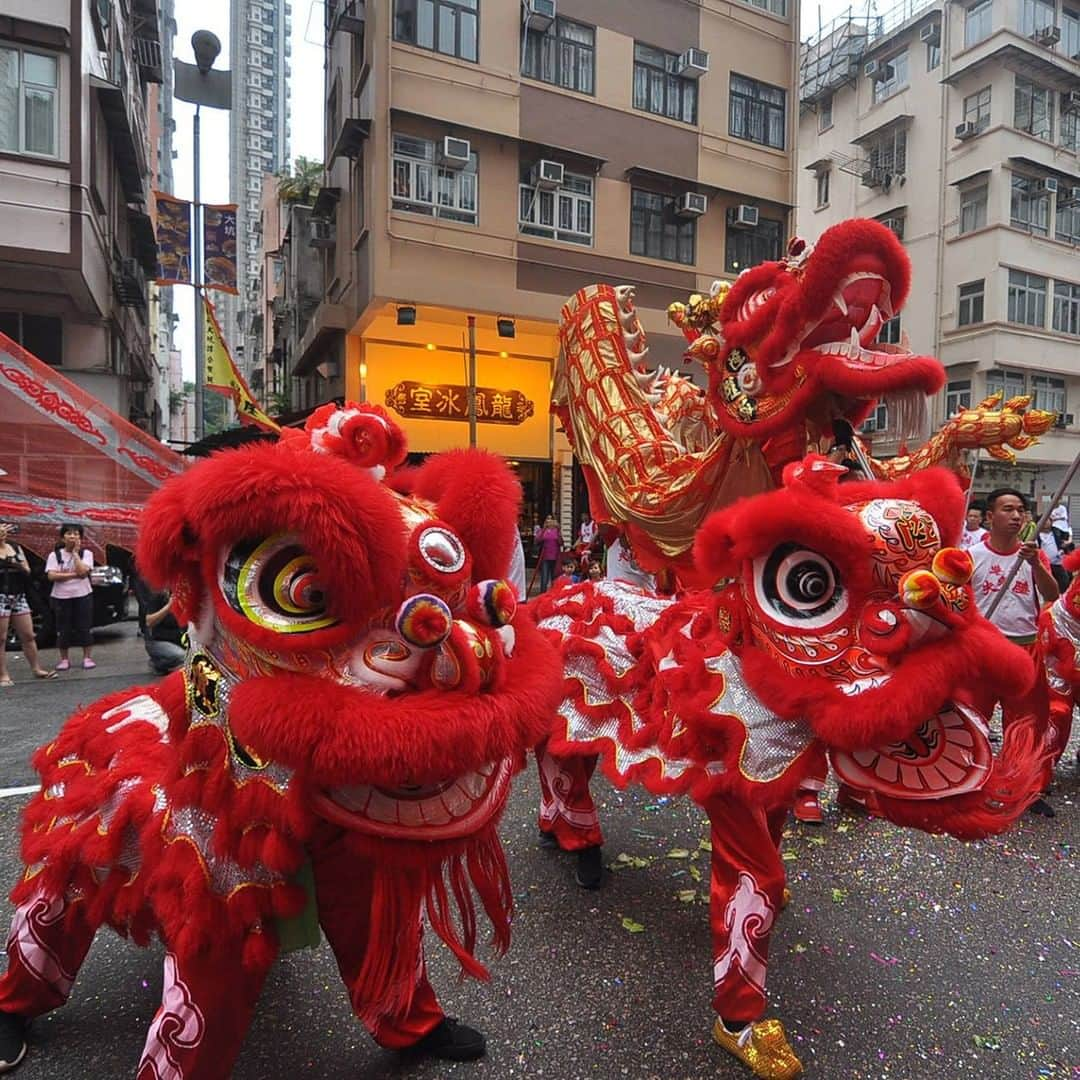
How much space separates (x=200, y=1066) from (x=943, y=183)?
22892 mm

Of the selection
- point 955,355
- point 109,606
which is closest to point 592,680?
point 109,606

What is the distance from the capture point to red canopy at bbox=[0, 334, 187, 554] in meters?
1.49

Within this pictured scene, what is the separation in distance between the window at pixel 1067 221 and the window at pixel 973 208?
211 cm

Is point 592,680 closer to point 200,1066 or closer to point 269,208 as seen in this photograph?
point 200,1066

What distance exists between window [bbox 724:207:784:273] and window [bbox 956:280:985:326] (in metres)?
7.56

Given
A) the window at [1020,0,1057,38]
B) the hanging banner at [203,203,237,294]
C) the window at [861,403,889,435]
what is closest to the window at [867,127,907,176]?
the window at [1020,0,1057,38]

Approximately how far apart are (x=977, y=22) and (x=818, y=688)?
77.8 feet

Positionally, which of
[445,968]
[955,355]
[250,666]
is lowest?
[445,968]

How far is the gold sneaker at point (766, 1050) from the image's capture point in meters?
A: 1.75

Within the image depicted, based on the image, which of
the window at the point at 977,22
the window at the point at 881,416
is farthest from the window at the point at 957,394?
the window at the point at 977,22

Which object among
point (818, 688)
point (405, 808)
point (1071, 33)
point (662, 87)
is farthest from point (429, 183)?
point (1071, 33)

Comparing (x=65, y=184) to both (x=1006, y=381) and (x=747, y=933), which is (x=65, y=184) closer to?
(x=747, y=933)

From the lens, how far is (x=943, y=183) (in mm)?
18797

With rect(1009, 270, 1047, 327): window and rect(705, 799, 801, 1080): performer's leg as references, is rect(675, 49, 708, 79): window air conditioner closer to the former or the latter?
rect(1009, 270, 1047, 327): window
